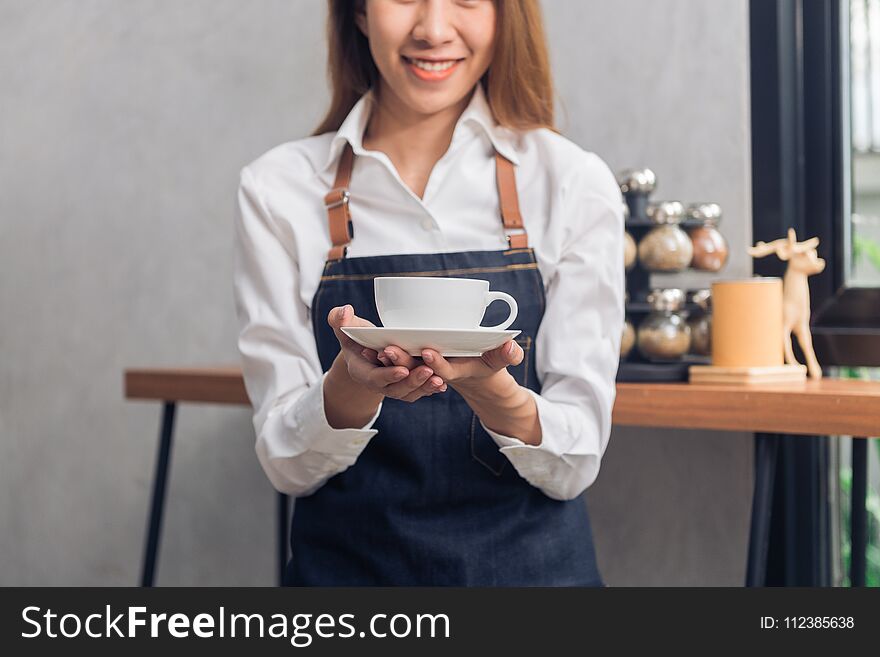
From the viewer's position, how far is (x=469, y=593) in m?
1.12

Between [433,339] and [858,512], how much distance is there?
94 centimetres

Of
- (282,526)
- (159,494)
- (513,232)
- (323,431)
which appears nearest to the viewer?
(323,431)

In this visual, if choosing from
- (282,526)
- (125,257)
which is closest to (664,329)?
(282,526)

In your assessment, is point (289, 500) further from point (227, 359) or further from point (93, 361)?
point (93, 361)

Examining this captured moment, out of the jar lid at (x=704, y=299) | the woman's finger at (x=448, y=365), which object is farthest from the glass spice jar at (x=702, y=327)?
the woman's finger at (x=448, y=365)

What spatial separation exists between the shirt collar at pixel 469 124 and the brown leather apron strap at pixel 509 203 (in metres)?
0.01

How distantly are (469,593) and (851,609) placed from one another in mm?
444

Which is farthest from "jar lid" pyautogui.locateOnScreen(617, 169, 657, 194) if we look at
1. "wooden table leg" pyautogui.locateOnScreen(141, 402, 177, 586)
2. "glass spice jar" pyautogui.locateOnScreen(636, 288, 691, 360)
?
"wooden table leg" pyautogui.locateOnScreen(141, 402, 177, 586)

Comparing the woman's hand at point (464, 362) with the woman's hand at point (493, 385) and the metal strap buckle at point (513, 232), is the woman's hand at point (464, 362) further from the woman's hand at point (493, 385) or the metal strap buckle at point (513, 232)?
the metal strap buckle at point (513, 232)

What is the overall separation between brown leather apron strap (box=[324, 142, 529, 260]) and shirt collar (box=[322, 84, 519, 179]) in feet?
0.05

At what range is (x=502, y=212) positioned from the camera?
120cm

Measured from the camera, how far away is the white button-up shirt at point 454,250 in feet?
3.76

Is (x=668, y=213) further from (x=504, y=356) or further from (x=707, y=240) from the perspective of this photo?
(x=504, y=356)

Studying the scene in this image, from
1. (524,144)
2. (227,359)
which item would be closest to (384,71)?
(524,144)
